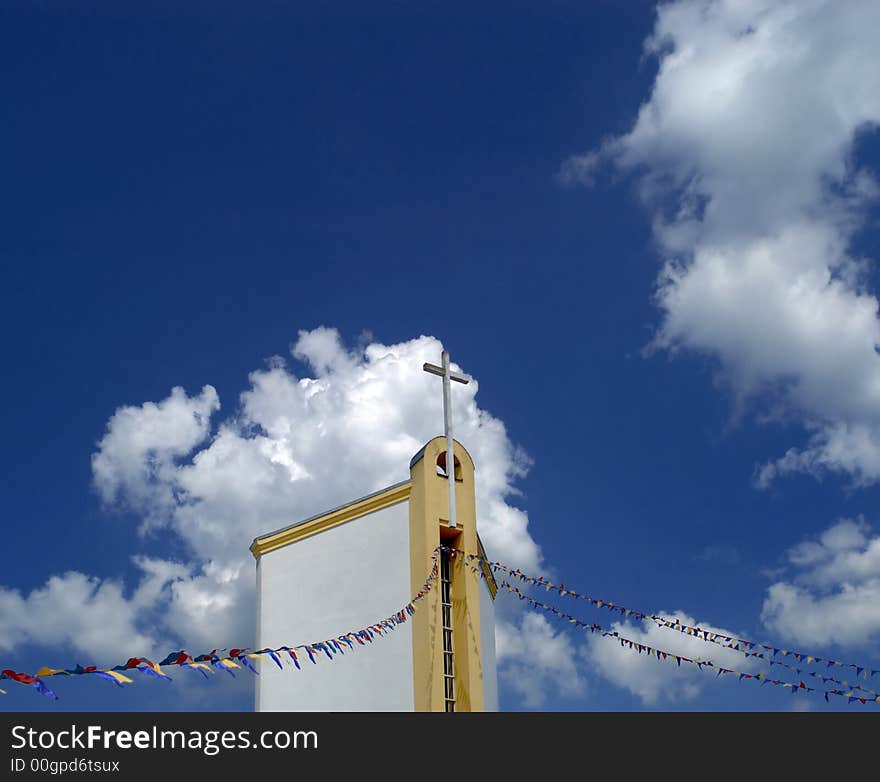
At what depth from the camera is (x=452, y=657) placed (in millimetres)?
16141

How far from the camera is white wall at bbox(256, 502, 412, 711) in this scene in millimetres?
16266

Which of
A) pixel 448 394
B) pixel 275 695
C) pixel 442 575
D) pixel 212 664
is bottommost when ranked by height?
pixel 212 664

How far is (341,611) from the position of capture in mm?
17156

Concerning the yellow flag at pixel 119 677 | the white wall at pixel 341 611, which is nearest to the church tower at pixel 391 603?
the white wall at pixel 341 611

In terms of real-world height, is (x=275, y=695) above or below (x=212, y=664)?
above

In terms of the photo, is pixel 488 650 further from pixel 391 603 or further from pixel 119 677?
pixel 119 677

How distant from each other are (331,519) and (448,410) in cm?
293

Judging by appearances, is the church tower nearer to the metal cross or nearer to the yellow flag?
the metal cross

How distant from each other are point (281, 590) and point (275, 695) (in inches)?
73.9
